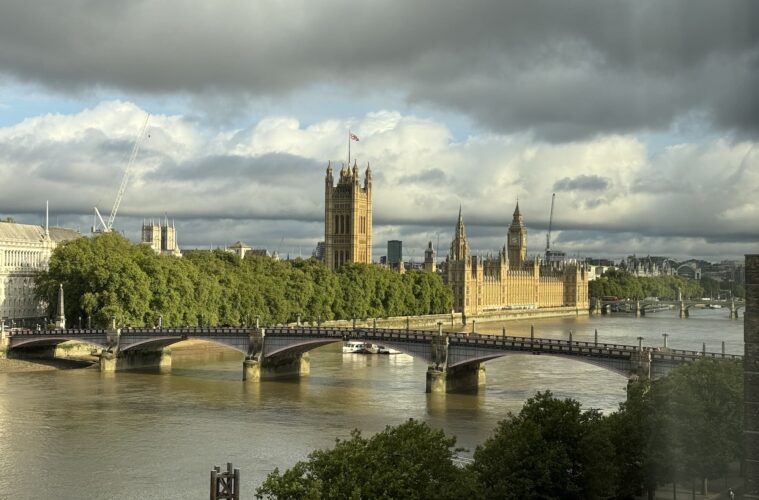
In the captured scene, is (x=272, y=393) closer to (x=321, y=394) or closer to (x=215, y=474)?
(x=321, y=394)

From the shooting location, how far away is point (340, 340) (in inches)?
2943

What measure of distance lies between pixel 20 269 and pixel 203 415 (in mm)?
72355

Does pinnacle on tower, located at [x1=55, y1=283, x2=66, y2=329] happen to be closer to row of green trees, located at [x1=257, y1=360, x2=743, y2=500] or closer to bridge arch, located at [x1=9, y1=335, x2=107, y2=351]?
bridge arch, located at [x1=9, y1=335, x2=107, y2=351]

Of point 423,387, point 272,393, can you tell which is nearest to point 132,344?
point 272,393

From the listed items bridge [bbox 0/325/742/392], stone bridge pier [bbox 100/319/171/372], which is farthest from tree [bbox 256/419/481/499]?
stone bridge pier [bbox 100/319/171/372]

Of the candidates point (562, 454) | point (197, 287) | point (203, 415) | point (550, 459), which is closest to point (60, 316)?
point (197, 287)

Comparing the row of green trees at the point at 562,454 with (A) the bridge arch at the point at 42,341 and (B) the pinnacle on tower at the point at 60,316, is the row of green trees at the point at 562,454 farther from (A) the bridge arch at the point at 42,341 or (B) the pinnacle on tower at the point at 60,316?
(B) the pinnacle on tower at the point at 60,316

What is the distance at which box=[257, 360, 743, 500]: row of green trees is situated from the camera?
29.2 m

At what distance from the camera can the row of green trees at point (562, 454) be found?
29.2 m

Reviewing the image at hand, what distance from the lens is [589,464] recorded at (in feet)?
108

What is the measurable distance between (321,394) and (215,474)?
41754 mm

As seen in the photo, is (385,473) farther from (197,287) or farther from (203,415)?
(197,287)

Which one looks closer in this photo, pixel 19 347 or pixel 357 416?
pixel 357 416

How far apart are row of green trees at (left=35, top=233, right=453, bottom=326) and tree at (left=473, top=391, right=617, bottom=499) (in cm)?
6603
